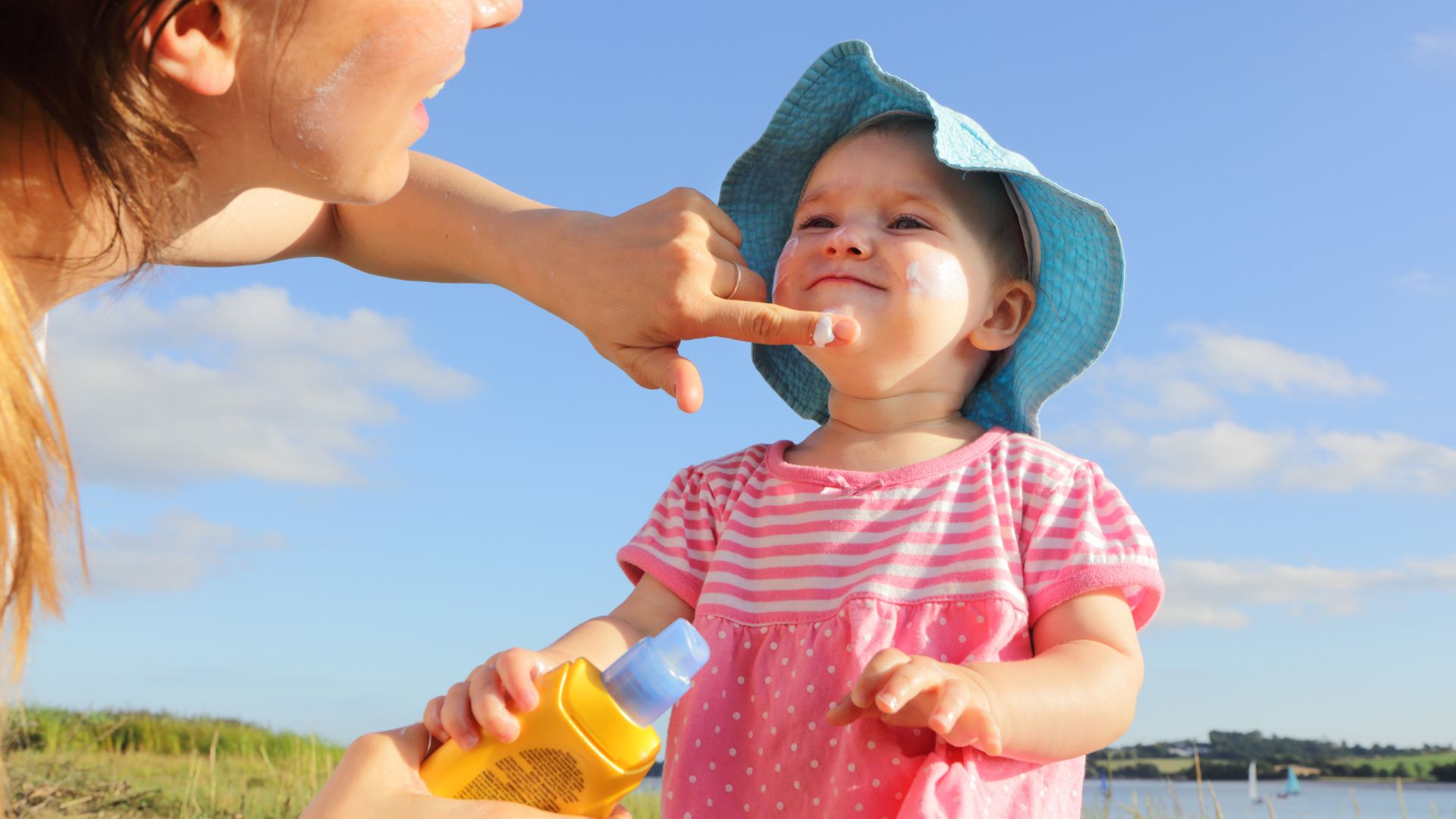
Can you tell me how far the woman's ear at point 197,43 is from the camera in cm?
163

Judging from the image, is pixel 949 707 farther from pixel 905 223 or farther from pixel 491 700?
pixel 905 223

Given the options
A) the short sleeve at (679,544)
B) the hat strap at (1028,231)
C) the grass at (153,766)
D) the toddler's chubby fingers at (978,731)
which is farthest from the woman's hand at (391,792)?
the grass at (153,766)

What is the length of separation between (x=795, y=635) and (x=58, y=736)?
4.53 meters

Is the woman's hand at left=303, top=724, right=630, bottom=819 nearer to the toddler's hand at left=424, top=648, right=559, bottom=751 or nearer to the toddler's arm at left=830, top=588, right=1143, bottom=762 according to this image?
the toddler's hand at left=424, top=648, right=559, bottom=751

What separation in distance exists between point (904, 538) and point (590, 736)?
69 centimetres

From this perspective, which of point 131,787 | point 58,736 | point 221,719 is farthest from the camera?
point 221,719

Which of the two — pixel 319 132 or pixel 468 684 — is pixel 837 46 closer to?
pixel 319 132

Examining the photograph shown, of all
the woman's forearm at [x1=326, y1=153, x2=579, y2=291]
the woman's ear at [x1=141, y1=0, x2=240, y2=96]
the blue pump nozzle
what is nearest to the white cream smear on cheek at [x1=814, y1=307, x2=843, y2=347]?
the woman's forearm at [x1=326, y1=153, x2=579, y2=291]

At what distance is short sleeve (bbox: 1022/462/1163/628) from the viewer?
197 cm

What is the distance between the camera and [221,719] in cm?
655

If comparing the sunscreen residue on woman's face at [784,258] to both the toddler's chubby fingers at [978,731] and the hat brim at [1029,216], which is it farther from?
the toddler's chubby fingers at [978,731]

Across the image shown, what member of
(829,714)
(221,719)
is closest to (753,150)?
(829,714)

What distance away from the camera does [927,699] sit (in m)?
1.69

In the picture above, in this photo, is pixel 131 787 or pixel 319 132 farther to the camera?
pixel 131 787
